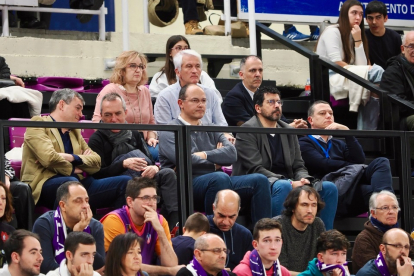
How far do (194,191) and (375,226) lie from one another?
4.49ft

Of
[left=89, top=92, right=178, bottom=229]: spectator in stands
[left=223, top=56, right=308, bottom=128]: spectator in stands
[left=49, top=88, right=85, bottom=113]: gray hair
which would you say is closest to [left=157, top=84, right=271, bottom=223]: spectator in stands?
[left=89, top=92, right=178, bottom=229]: spectator in stands

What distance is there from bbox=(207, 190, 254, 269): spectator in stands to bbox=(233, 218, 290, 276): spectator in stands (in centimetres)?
23

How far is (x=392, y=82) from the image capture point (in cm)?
1091

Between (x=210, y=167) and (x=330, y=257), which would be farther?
(x=210, y=167)

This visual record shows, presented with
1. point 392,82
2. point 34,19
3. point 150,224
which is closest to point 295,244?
point 150,224

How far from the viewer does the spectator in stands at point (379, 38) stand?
11695mm

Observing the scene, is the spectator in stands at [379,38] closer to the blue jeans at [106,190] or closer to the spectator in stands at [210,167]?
the spectator in stands at [210,167]

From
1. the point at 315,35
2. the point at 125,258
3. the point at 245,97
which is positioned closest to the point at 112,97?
the point at 245,97

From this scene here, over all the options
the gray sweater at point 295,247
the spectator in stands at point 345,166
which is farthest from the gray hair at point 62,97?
the spectator in stands at point 345,166

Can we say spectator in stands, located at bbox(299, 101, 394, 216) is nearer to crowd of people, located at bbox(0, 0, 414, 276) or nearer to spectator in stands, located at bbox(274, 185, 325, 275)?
crowd of people, located at bbox(0, 0, 414, 276)

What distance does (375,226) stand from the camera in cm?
919

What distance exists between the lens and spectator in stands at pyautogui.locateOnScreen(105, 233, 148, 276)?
25.3 feet

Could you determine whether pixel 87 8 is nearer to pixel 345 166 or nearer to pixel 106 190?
pixel 345 166

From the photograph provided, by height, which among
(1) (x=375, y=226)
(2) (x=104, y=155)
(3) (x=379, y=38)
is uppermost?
(3) (x=379, y=38)
